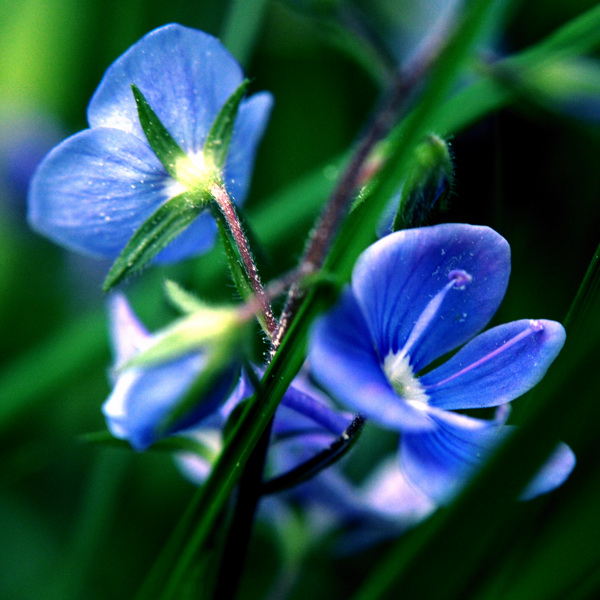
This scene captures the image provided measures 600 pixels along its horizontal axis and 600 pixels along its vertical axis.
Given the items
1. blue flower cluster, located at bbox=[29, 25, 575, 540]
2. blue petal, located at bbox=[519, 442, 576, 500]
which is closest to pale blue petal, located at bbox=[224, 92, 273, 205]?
blue flower cluster, located at bbox=[29, 25, 575, 540]

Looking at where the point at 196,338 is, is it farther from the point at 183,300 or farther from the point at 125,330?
Result: the point at 125,330

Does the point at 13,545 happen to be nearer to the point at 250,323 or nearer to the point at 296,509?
the point at 296,509

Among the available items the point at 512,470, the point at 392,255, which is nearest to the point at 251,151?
the point at 392,255

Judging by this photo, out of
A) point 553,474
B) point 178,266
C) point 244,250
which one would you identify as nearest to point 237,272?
point 244,250

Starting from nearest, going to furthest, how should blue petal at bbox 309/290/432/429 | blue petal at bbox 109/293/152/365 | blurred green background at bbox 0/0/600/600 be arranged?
blue petal at bbox 309/290/432/429 < blue petal at bbox 109/293/152/365 < blurred green background at bbox 0/0/600/600

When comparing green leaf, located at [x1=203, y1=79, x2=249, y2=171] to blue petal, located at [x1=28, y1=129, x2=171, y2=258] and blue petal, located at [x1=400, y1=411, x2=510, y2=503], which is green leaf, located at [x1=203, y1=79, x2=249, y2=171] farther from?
blue petal, located at [x1=400, y1=411, x2=510, y2=503]
